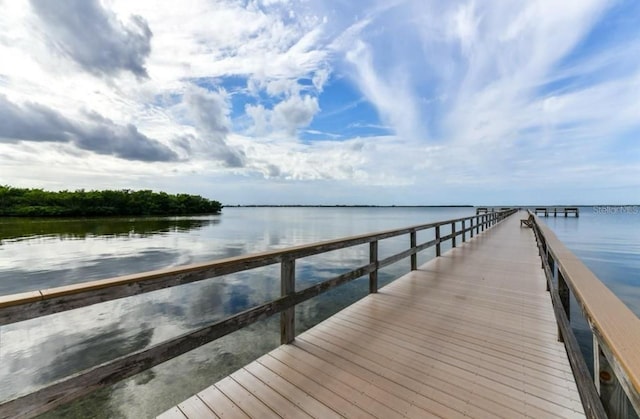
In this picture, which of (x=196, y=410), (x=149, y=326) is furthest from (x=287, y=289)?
(x=149, y=326)

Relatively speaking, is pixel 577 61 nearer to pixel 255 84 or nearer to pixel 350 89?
pixel 350 89

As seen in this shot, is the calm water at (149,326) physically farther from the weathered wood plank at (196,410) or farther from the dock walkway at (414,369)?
the dock walkway at (414,369)

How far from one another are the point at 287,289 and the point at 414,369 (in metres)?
1.38

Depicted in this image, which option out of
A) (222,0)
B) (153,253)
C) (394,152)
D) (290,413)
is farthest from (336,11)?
(394,152)

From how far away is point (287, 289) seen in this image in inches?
112

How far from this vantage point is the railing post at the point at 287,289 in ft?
9.25

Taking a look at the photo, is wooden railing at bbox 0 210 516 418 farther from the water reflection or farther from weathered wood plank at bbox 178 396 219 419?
the water reflection

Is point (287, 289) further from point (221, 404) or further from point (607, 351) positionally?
point (607, 351)

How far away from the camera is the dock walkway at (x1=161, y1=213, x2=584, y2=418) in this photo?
2.04 meters

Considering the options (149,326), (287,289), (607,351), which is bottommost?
(149,326)

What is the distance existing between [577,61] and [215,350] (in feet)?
65.4

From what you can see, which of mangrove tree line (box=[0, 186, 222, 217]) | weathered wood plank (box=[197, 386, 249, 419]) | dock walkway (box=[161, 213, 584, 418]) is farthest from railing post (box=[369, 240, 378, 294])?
mangrove tree line (box=[0, 186, 222, 217])

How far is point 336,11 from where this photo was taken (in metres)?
10.1

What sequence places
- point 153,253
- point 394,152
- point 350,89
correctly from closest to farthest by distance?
point 153,253 < point 350,89 < point 394,152
